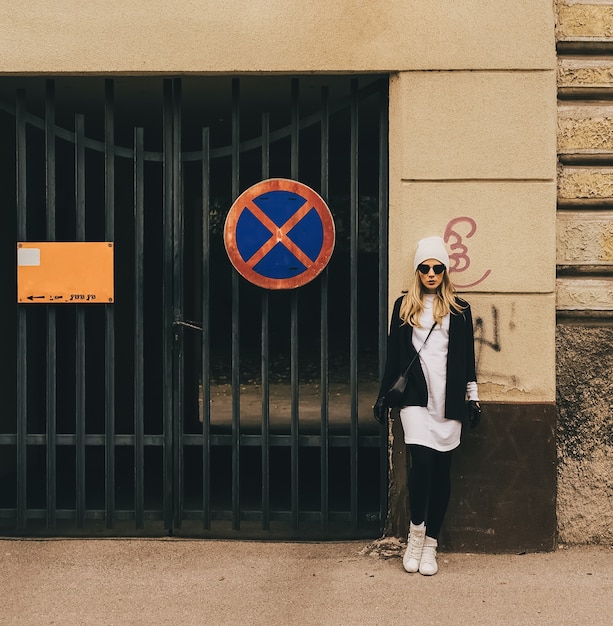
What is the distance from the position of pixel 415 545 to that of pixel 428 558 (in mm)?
99

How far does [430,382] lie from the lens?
15.4 feet

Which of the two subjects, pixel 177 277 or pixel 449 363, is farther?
pixel 177 277

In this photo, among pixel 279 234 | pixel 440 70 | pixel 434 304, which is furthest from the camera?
pixel 279 234

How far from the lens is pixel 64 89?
5703 mm

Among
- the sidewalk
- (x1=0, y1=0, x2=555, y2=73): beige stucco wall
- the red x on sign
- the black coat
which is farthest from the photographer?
the red x on sign

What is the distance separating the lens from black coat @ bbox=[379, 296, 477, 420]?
182 inches

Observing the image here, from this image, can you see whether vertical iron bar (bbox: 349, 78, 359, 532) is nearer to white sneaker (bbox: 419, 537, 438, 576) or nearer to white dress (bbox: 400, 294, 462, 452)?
white dress (bbox: 400, 294, 462, 452)

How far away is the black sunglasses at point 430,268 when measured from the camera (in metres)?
4.71

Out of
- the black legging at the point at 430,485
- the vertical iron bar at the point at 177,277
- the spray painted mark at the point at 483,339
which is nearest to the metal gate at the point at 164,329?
the vertical iron bar at the point at 177,277

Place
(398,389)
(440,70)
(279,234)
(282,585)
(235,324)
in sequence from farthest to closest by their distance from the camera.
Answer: (235,324) → (279,234) → (440,70) → (398,389) → (282,585)

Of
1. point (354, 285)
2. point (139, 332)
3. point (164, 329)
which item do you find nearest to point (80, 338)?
point (139, 332)

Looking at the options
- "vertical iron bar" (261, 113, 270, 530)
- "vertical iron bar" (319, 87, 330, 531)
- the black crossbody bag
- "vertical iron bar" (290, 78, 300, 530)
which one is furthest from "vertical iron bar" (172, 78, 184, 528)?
the black crossbody bag

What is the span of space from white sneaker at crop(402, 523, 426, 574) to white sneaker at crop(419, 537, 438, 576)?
26mm

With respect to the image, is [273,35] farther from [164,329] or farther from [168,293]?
[164,329]
